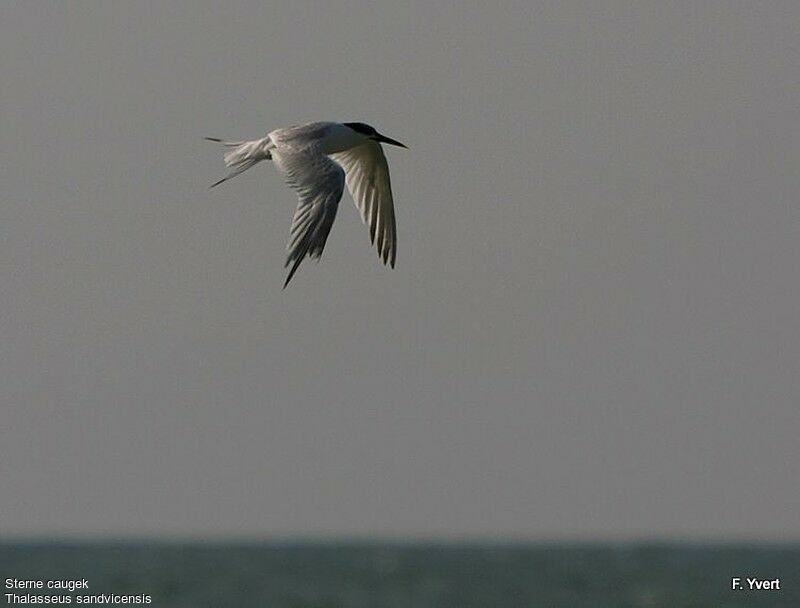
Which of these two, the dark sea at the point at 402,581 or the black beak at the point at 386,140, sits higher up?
the dark sea at the point at 402,581

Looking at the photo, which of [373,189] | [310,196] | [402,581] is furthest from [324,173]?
[402,581]

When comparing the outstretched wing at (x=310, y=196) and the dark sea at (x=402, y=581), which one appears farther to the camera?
the dark sea at (x=402, y=581)

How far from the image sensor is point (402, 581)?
5947 cm

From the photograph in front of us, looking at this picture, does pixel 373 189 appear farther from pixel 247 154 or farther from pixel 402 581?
pixel 402 581

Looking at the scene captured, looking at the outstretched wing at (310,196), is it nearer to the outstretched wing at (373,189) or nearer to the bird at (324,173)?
the bird at (324,173)

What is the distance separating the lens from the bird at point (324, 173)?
1255 cm

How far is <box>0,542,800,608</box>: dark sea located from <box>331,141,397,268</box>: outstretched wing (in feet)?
88.2

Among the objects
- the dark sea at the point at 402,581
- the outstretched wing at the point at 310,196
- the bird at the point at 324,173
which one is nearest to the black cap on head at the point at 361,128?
the bird at the point at 324,173

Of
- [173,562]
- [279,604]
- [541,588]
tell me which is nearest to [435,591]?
[541,588]

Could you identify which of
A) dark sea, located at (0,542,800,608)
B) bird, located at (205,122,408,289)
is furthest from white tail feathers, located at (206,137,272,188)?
dark sea, located at (0,542,800,608)

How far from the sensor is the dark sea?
4875 centimetres

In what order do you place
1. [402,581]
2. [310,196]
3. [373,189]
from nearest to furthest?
[310,196]
[373,189]
[402,581]

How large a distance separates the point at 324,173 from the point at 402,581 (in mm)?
47343

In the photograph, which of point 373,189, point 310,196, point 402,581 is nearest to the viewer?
point 310,196
